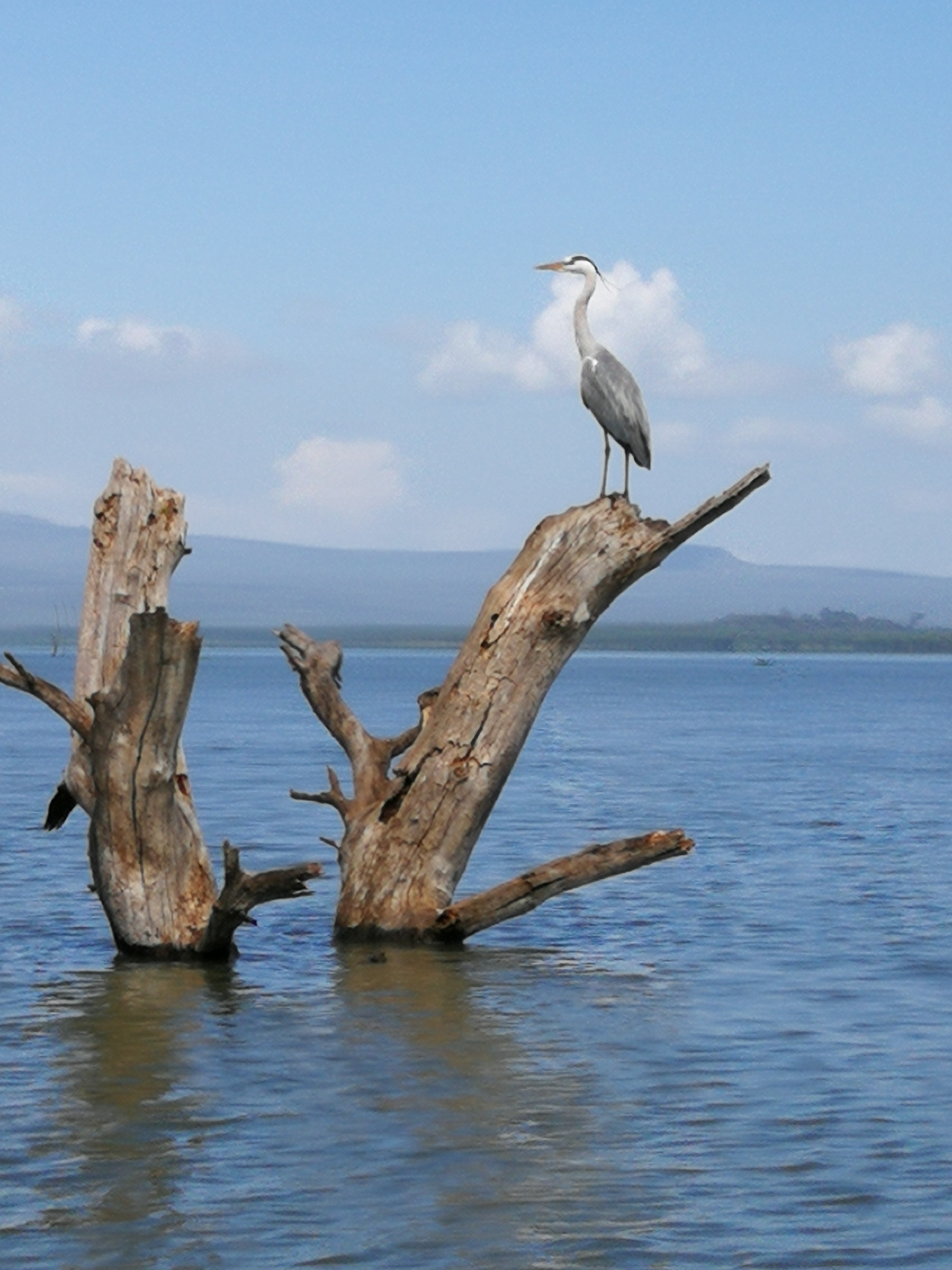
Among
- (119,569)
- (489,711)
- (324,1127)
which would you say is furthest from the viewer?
(489,711)

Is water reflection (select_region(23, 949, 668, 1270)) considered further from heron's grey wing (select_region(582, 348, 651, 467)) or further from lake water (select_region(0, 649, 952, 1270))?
heron's grey wing (select_region(582, 348, 651, 467))

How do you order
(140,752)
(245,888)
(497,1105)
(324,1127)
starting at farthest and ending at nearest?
(140,752) < (245,888) < (497,1105) < (324,1127)

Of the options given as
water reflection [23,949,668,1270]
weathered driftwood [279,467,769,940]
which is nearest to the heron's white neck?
weathered driftwood [279,467,769,940]

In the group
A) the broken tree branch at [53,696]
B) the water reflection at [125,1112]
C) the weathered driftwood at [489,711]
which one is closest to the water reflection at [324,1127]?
the water reflection at [125,1112]

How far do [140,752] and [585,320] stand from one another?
7631 millimetres

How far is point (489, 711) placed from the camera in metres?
15.6

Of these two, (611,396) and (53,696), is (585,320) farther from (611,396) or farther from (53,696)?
(53,696)

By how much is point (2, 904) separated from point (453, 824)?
675cm

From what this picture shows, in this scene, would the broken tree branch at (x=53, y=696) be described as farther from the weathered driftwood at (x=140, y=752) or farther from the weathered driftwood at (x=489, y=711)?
the weathered driftwood at (x=489, y=711)

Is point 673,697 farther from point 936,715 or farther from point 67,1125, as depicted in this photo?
point 67,1125

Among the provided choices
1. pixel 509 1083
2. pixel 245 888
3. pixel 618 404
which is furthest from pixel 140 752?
pixel 618 404

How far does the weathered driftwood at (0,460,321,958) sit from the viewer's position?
555 inches

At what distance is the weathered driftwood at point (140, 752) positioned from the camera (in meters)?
14.1

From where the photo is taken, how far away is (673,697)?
124875 millimetres
